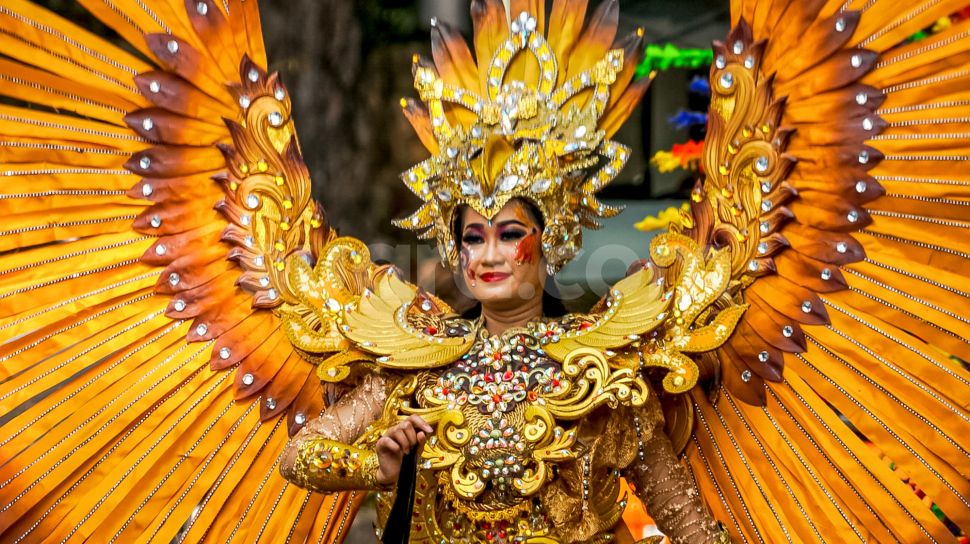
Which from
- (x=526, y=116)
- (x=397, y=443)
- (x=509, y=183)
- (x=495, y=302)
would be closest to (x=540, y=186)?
(x=509, y=183)

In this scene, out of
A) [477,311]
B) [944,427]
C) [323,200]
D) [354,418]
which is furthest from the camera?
[323,200]

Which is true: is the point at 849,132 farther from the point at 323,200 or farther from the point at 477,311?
the point at 323,200

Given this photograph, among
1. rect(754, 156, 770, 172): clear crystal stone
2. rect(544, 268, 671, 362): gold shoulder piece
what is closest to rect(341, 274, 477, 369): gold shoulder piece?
rect(544, 268, 671, 362): gold shoulder piece

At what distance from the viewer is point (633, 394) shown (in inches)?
107

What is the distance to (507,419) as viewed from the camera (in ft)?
8.91

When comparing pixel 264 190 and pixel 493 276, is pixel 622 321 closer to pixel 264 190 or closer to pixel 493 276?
pixel 493 276

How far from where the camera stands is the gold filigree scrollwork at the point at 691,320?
110 inches

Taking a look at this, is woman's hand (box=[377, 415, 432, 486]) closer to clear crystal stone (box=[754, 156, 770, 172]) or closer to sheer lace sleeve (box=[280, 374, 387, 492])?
sheer lace sleeve (box=[280, 374, 387, 492])

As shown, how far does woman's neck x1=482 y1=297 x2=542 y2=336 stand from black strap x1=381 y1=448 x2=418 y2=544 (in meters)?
0.43

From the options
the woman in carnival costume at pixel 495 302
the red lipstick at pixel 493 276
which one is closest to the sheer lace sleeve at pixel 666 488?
the woman in carnival costume at pixel 495 302

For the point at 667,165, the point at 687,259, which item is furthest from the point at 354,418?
the point at 667,165

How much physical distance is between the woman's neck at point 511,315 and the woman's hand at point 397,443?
383mm

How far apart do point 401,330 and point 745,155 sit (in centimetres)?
88

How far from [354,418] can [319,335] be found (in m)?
0.22
